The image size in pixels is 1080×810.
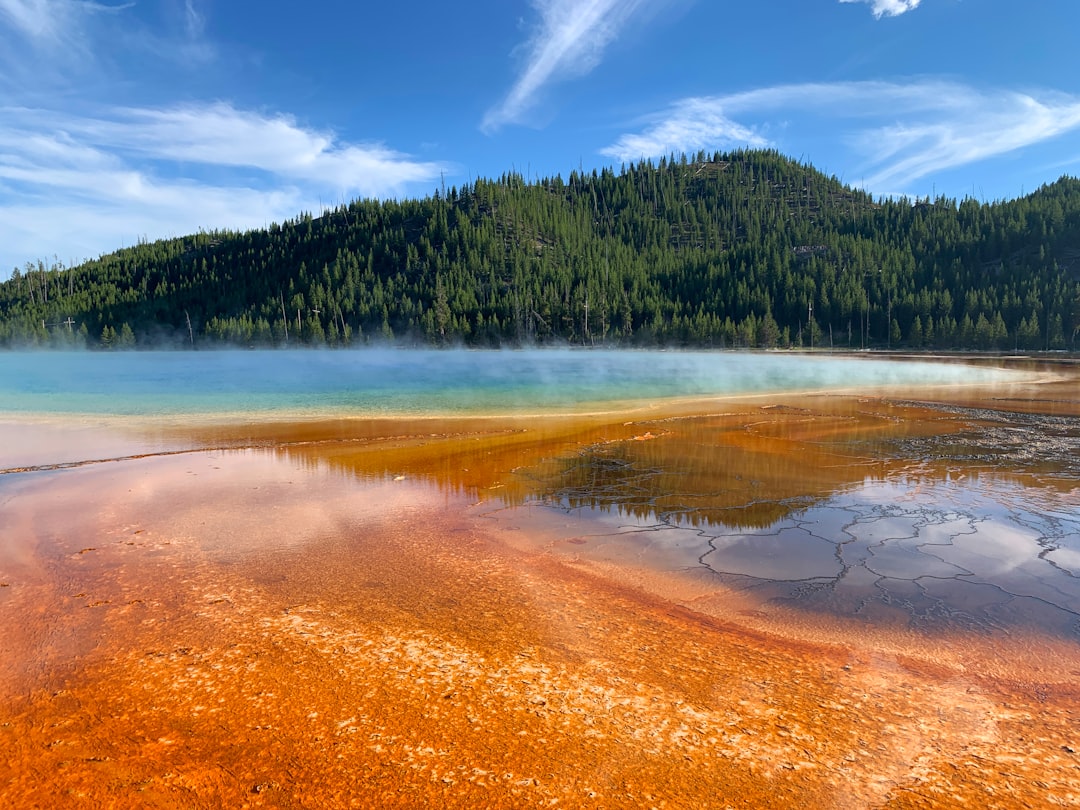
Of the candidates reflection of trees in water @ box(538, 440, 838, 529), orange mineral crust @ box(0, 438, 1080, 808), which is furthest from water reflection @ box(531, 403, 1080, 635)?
orange mineral crust @ box(0, 438, 1080, 808)

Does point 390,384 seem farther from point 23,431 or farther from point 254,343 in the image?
point 254,343

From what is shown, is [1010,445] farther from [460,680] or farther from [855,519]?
[460,680]

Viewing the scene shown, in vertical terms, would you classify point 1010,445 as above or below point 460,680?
below

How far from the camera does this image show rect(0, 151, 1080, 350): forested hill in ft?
367

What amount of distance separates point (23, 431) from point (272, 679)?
19455mm

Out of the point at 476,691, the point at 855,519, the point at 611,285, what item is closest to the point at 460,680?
the point at 476,691

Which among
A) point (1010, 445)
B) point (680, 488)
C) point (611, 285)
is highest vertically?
point (611, 285)

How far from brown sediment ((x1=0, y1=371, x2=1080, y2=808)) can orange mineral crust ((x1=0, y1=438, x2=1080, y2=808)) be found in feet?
0.07

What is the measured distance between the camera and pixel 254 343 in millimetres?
143875

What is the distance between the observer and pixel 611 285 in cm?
14038

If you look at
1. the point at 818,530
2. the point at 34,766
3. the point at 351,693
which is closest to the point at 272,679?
the point at 351,693

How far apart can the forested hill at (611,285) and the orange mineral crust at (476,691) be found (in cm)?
11049

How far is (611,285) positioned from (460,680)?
13968cm

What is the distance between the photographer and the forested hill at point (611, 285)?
111750 millimetres
